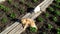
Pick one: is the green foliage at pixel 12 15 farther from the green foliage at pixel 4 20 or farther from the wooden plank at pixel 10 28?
the wooden plank at pixel 10 28

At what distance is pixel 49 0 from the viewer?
451 inches

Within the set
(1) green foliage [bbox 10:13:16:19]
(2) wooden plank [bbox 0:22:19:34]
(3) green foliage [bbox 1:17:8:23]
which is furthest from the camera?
(1) green foliage [bbox 10:13:16:19]

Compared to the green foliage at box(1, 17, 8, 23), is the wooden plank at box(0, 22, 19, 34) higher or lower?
lower

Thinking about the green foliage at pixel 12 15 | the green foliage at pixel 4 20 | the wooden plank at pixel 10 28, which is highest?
the green foliage at pixel 12 15

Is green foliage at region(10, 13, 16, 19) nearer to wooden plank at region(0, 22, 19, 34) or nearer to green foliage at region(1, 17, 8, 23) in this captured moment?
green foliage at region(1, 17, 8, 23)

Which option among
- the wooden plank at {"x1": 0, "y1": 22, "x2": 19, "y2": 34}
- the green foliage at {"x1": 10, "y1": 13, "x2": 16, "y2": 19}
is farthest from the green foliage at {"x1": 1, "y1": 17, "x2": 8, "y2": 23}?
the wooden plank at {"x1": 0, "y1": 22, "x2": 19, "y2": 34}

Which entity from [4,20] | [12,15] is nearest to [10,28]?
[4,20]

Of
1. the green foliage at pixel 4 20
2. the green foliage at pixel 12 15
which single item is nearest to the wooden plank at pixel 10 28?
the green foliage at pixel 4 20

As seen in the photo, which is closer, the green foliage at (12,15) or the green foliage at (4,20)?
the green foliage at (4,20)

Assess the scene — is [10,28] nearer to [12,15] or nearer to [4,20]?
[4,20]

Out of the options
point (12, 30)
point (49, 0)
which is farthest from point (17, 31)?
point (49, 0)

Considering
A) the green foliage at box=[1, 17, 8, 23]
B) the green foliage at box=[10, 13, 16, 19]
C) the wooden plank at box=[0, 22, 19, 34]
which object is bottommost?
the wooden plank at box=[0, 22, 19, 34]

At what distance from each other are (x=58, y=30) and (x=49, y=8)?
6.92ft

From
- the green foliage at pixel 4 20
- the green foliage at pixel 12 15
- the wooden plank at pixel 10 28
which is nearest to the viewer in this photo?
the wooden plank at pixel 10 28
